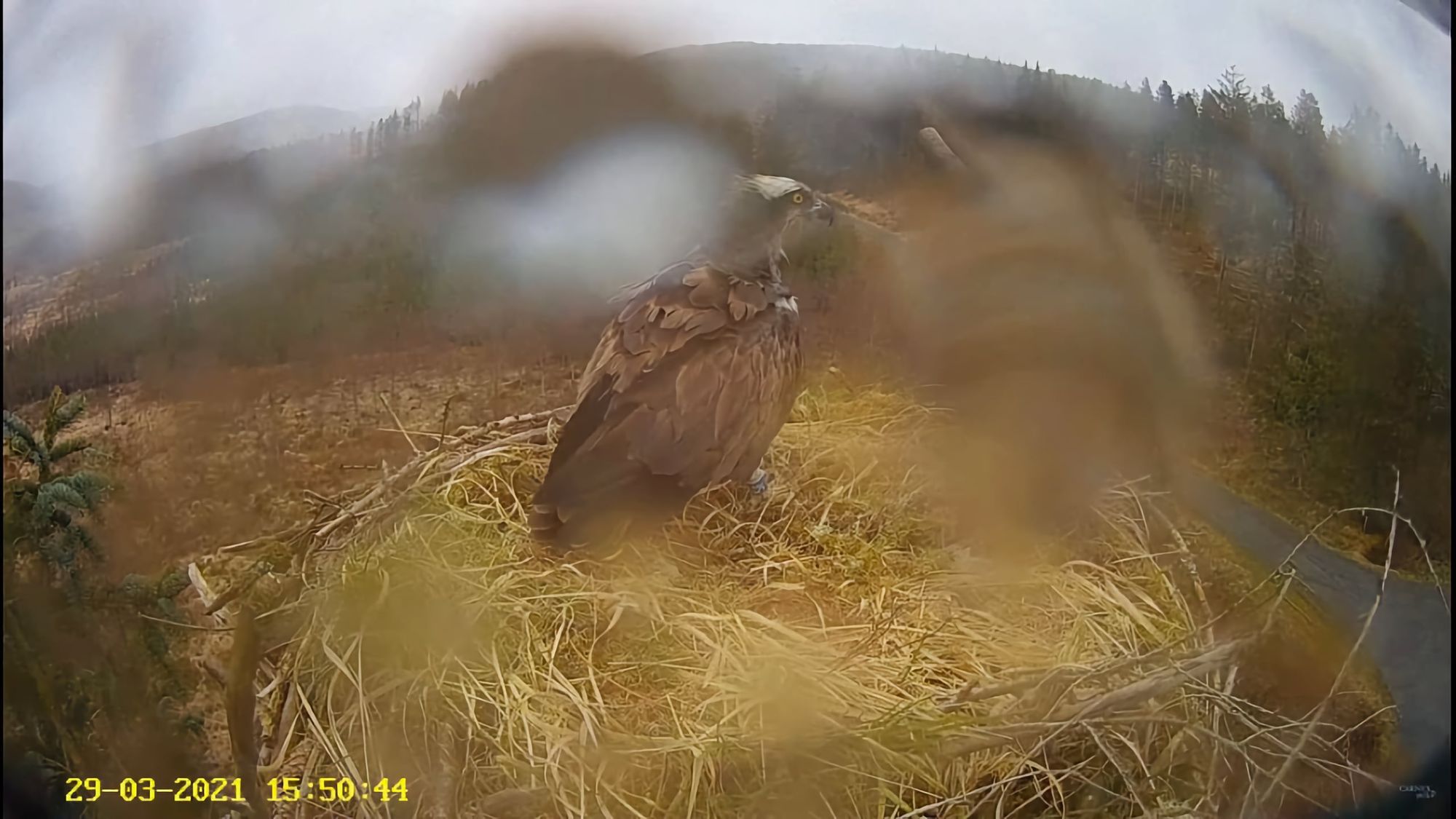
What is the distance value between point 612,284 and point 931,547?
→ 416 millimetres

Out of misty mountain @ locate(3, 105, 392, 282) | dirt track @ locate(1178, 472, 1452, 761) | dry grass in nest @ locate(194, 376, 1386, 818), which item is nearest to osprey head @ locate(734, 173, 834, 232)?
dry grass in nest @ locate(194, 376, 1386, 818)

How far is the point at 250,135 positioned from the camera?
3.33 feet

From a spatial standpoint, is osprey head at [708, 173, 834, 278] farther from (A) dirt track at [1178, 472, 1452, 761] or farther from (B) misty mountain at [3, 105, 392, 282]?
(A) dirt track at [1178, 472, 1452, 761]

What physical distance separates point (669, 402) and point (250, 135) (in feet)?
1.67

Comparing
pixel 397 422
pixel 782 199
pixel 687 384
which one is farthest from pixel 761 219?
pixel 397 422

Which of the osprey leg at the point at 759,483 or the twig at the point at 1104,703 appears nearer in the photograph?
the twig at the point at 1104,703

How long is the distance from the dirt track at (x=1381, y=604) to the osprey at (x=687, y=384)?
18.3 inches

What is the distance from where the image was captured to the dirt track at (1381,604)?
104 cm

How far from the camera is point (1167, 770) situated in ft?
3.27

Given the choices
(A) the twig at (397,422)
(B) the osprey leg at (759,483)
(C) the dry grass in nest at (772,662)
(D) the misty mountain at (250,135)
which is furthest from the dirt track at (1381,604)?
(D) the misty mountain at (250,135)

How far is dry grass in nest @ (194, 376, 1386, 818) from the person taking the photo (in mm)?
927

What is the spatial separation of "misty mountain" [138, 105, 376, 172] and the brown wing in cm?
34

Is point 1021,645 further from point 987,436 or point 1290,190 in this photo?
point 1290,190

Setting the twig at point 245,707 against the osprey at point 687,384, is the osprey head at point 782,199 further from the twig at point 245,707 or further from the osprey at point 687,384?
the twig at point 245,707
